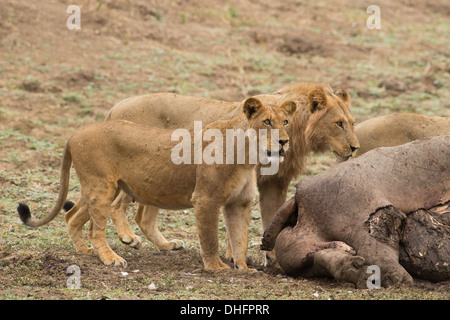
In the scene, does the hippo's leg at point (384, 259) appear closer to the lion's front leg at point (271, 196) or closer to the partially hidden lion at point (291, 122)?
the partially hidden lion at point (291, 122)

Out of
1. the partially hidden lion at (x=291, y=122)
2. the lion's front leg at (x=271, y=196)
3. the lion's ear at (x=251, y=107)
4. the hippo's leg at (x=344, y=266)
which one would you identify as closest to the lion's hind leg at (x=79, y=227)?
the partially hidden lion at (x=291, y=122)

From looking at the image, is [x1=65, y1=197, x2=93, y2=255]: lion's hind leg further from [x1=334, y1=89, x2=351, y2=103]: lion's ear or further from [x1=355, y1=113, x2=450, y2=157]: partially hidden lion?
[x1=355, y1=113, x2=450, y2=157]: partially hidden lion

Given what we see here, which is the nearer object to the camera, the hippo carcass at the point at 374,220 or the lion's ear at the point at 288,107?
the hippo carcass at the point at 374,220

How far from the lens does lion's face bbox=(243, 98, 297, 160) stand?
6309mm

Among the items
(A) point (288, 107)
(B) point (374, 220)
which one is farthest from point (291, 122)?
(B) point (374, 220)

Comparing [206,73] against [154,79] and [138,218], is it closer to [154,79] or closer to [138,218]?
[154,79]

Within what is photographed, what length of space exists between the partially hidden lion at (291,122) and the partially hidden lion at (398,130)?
4.93ft

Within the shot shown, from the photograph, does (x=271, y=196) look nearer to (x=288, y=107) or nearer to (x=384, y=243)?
(x=288, y=107)

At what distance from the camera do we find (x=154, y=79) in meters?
15.4

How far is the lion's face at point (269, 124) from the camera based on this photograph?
248 inches

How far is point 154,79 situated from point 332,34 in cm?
689

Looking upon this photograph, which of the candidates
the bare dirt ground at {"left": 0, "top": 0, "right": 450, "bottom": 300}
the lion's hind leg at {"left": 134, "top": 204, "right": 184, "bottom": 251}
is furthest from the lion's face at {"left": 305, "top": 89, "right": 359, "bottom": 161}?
the lion's hind leg at {"left": 134, "top": 204, "right": 184, "bottom": 251}

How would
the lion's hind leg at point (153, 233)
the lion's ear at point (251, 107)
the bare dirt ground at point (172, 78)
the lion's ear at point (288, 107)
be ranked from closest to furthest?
the bare dirt ground at point (172, 78) → the lion's ear at point (251, 107) → the lion's ear at point (288, 107) → the lion's hind leg at point (153, 233)
